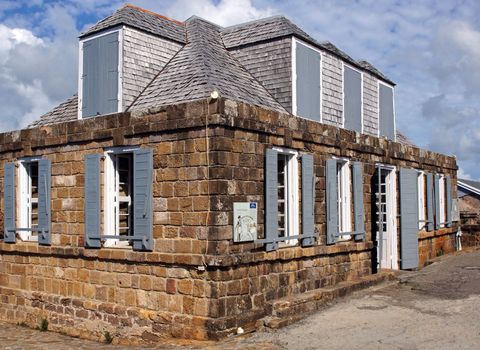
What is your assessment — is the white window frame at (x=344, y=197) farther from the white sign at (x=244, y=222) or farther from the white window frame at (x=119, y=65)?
the white window frame at (x=119, y=65)

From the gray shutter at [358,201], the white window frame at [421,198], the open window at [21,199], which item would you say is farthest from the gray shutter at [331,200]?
the open window at [21,199]

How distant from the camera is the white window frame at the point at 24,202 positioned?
11781 mm

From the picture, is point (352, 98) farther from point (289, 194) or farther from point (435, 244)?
point (289, 194)

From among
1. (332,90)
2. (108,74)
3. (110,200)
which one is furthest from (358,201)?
(108,74)

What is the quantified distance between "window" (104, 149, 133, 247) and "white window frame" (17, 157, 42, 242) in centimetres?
241

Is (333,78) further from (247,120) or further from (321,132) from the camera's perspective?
(247,120)

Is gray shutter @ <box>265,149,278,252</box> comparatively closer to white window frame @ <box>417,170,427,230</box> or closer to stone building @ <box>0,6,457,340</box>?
stone building @ <box>0,6,457,340</box>

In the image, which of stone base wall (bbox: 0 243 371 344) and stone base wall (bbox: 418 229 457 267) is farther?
stone base wall (bbox: 418 229 457 267)

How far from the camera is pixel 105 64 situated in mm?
13070

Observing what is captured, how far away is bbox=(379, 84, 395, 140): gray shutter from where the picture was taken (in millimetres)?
17266

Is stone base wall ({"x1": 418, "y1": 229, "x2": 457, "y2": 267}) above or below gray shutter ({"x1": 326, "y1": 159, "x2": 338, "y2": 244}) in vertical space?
below

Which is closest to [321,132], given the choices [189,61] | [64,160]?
[189,61]

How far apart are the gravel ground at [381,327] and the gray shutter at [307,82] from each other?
4.26 m

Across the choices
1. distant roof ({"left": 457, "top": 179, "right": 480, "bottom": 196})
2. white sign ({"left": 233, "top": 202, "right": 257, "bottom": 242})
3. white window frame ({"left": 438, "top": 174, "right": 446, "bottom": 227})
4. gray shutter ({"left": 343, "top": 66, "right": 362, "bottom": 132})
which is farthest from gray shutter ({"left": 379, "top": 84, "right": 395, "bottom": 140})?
distant roof ({"left": 457, "top": 179, "right": 480, "bottom": 196})
